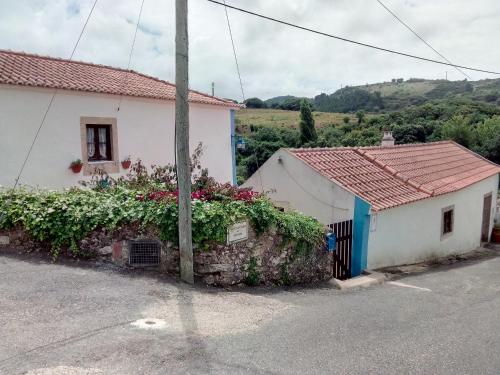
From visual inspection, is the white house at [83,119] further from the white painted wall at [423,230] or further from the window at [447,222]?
the window at [447,222]

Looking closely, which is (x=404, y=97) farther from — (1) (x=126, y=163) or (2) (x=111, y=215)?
(2) (x=111, y=215)

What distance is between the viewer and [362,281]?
9.23 m

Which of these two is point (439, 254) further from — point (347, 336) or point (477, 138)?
point (477, 138)

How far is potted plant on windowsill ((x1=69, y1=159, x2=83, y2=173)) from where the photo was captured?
12016 mm

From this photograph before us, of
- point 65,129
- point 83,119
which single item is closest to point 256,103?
point 83,119

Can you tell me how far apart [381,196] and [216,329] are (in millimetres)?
7263

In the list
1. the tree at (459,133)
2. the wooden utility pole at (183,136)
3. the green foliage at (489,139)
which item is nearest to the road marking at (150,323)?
the wooden utility pole at (183,136)

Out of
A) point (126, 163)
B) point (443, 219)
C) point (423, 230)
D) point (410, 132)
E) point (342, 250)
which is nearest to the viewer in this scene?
point (342, 250)

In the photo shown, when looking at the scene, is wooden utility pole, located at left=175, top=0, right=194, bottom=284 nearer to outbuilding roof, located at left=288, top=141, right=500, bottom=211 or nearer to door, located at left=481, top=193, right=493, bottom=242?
outbuilding roof, located at left=288, top=141, right=500, bottom=211

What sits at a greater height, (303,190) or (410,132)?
(410,132)

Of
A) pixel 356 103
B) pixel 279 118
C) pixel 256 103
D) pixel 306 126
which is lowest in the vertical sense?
pixel 306 126

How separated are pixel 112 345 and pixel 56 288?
1.87 metres

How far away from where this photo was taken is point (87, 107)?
12.5 m

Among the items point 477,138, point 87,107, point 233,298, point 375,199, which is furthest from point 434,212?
point 477,138
